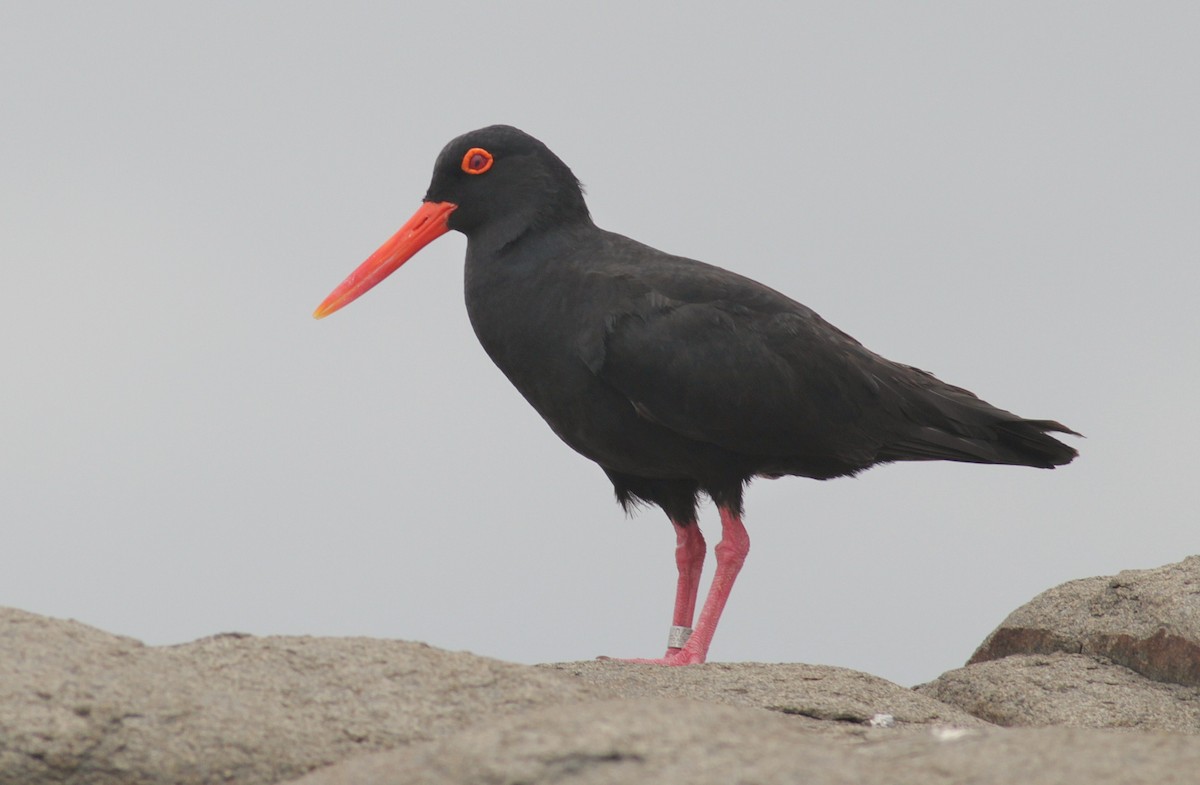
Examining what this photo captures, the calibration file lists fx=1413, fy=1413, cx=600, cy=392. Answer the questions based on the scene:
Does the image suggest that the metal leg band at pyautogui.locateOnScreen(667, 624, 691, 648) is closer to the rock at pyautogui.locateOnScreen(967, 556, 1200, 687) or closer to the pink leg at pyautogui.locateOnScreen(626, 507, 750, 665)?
the pink leg at pyautogui.locateOnScreen(626, 507, 750, 665)

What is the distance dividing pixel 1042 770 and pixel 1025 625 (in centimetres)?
508

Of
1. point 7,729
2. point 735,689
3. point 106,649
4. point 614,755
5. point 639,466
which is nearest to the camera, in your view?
point 614,755

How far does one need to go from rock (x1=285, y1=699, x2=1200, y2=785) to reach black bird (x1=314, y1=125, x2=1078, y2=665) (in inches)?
139

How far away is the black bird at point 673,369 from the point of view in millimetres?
7703

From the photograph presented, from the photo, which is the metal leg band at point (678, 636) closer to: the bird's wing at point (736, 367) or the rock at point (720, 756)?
the bird's wing at point (736, 367)

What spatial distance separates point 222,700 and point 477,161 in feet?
14.7

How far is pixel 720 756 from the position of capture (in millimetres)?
3734

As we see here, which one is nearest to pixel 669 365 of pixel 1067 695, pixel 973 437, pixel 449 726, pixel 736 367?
pixel 736 367

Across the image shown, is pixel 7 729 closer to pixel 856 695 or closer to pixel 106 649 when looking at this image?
pixel 106 649

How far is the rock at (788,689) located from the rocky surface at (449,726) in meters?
0.02

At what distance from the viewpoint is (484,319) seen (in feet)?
26.5

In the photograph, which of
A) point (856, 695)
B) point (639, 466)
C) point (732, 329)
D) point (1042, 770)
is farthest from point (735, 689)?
point (1042, 770)

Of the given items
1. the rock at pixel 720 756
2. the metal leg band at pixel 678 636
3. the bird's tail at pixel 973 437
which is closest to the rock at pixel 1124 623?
the bird's tail at pixel 973 437

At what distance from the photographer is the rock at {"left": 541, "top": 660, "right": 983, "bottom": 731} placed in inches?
255
